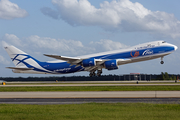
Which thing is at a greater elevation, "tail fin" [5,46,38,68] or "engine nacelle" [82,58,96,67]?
"tail fin" [5,46,38,68]

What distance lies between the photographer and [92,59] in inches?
2143

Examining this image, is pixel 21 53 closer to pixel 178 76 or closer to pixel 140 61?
pixel 140 61

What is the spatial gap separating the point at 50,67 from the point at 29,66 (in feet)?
21.7

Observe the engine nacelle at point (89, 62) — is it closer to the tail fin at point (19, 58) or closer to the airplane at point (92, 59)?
the airplane at point (92, 59)

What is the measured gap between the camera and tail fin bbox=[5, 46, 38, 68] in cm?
6359

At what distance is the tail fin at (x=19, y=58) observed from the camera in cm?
6359

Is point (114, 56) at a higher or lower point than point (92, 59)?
higher

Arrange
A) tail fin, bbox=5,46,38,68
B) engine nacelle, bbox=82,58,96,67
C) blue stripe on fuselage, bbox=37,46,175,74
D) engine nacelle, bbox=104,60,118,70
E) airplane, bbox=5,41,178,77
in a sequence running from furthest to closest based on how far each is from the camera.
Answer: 1. tail fin, bbox=5,46,38,68
2. engine nacelle, bbox=82,58,96,67
3. engine nacelle, bbox=104,60,118,70
4. airplane, bbox=5,41,178,77
5. blue stripe on fuselage, bbox=37,46,175,74

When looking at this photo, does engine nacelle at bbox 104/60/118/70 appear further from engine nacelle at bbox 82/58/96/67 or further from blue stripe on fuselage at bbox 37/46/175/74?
engine nacelle at bbox 82/58/96/67

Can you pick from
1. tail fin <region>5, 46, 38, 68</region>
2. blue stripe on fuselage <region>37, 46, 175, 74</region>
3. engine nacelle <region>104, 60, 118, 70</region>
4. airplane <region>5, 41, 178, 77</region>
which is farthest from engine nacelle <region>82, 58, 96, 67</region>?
tail fin <region>5, 46, 38, 68</region>

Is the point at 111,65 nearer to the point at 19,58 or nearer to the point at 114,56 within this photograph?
the point at 114,56

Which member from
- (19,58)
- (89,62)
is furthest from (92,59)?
(19,58)

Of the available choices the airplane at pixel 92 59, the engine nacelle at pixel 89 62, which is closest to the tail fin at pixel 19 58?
the airplane at pixel 92 59

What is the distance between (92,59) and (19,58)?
74.1 feet
